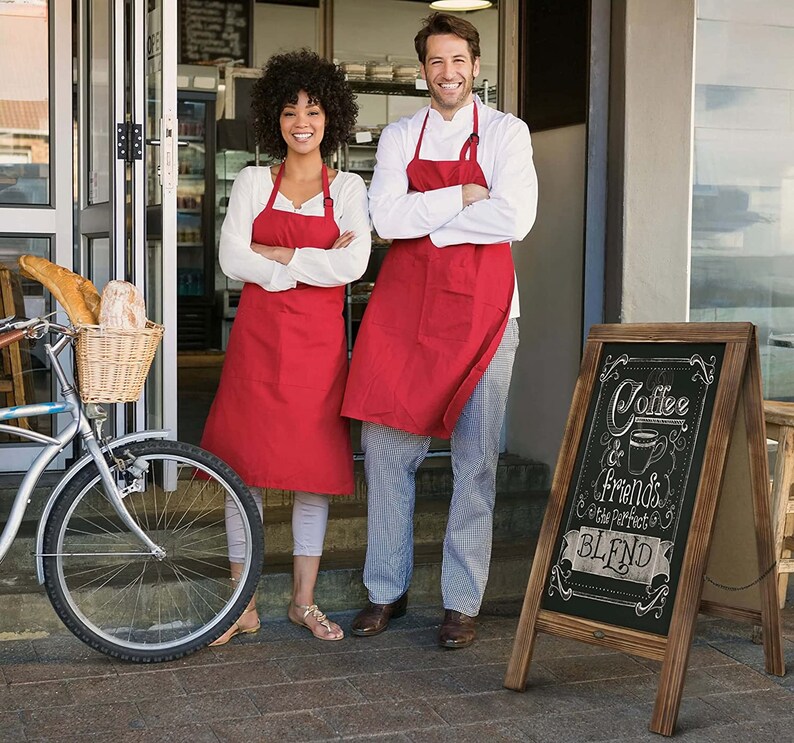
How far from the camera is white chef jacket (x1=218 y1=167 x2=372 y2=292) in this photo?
11.6 ft

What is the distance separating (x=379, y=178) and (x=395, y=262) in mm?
272

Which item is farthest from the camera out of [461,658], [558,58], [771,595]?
[558,58]

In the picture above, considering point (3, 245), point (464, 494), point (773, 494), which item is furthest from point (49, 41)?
point (773, 494)

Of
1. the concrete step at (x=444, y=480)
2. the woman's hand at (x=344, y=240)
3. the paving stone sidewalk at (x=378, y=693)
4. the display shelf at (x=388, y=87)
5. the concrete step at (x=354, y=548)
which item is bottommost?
the paving stone sidewalk at (x=378, y=693)

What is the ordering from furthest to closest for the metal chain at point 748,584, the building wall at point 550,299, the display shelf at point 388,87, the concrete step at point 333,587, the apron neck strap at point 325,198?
the display shelf at point 388,87 → the building wall at point 550,299 → the concrete step at point 333,587 → the apron neck strap at point 325,198 → the metal chain at point 748,584

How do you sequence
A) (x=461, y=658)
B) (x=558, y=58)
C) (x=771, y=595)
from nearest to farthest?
(x=771, y=595)
(x=461, y=658)
(x=558, y=58)

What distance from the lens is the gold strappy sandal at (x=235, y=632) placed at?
144 inches

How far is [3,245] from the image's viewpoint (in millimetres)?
4625

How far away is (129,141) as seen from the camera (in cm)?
411

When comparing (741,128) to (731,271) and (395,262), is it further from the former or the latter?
(395,262)

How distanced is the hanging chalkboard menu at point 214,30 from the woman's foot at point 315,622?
700cm

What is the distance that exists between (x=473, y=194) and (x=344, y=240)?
425 millimetres

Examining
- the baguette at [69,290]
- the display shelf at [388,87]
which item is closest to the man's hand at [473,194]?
the baguette at [69,290]

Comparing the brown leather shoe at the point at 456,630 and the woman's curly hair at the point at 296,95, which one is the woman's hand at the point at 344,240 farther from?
the brown leather shoe at the point at 456,630
